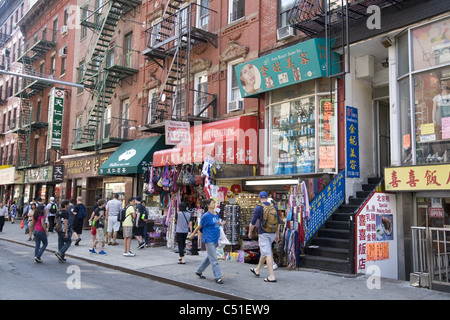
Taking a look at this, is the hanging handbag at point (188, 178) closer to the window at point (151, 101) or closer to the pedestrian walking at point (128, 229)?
the pedestrian walking at point (128, 229)

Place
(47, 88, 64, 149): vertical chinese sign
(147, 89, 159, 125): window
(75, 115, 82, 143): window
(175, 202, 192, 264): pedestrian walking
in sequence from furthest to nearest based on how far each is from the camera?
(47, 88, 64, 149): vertical chinese sign < (75, 115, 82, 143): window < (147, 89, 159, 125): window < (175, 202, 192, 264): pedestrian walking

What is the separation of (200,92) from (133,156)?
4273 mm

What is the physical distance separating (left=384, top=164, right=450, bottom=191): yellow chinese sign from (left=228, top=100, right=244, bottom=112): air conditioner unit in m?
6.46

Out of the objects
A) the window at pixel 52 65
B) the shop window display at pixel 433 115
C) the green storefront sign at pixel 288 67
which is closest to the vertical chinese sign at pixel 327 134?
the green storefront sign at pixel 288 67

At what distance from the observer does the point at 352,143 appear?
37.0 feet

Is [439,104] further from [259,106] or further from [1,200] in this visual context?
[1,200]

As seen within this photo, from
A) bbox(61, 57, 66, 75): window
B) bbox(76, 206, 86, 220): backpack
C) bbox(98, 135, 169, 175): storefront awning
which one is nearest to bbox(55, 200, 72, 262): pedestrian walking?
bbox(76, 206, 86, 220): backpack

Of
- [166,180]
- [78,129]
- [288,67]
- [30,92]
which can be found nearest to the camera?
[288,67]

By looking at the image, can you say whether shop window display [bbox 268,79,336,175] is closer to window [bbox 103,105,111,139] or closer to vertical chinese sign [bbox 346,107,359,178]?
vertical chinese sign [bbox 346,107,359,178]

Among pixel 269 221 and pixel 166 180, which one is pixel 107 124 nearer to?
pixel 166 180

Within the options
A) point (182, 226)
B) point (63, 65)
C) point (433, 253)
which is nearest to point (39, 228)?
point (182, 226)

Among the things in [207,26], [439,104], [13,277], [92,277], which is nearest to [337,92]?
[439,104]

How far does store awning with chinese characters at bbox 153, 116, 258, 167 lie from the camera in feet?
44.0

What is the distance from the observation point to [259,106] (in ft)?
46.0
